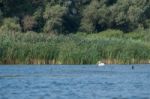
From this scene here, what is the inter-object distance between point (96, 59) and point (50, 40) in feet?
14.3

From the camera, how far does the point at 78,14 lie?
3159 inches

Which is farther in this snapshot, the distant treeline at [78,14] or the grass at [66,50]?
the distant treeline at [78,14]

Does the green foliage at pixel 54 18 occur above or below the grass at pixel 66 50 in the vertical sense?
above

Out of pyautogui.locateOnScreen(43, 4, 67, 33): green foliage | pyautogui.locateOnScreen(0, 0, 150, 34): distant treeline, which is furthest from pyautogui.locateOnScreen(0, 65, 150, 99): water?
pyautogui.locateOnScreen(0, 0, 150, 34): distant treeline

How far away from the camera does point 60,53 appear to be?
48.6 m

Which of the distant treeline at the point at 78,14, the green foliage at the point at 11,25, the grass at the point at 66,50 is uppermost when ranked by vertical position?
the distant treeline at the point at 78,14

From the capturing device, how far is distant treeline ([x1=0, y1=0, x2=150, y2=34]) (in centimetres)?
7469

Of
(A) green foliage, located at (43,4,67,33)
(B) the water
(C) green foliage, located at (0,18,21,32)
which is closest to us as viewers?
(B) the water

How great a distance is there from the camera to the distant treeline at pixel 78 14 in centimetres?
7469

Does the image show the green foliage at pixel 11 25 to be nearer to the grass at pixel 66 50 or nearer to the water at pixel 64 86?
the grass at pixel 66 50

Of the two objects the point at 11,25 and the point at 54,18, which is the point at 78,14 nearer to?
the point at 54,18

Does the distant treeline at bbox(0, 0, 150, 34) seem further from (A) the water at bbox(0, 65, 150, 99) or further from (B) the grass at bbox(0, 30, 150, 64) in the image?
(A) the water at bbox(0, 65, 150, 99)

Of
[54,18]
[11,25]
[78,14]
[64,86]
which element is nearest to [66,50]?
[64,86]

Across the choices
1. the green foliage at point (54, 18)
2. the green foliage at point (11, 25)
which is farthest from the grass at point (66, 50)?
the green foliage at point (54, 18)
